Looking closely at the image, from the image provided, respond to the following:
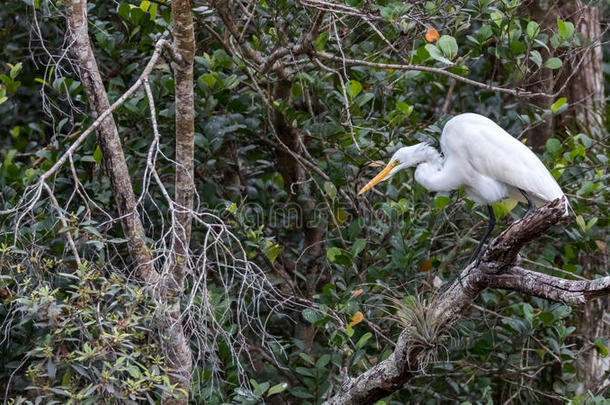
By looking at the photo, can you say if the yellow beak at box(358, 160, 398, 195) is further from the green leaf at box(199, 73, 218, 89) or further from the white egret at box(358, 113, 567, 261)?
the green leaf at box(199, 73, 218, 89)

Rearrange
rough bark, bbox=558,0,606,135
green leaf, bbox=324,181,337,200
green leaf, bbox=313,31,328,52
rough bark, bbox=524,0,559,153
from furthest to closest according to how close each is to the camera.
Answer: rough bark, bbox=558,0,606,135
rough bark, bbox=524,0,559,153
green leaf, bbox=324,181,337,200
green leaf, bbox=313,31,328,52

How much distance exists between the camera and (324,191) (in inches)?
158

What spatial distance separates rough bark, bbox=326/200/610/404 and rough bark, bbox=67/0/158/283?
3.19 ft

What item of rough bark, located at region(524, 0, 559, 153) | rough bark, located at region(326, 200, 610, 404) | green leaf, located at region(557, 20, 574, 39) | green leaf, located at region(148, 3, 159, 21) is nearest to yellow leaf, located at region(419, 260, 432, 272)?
rough bark, located at region(326, 200, 610, 404)

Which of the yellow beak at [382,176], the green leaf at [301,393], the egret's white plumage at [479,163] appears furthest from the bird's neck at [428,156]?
the green leaf at [301,393]

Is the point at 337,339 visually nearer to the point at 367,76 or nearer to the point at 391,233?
the point at 391,233

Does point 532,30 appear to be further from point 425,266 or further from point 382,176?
point 425,266

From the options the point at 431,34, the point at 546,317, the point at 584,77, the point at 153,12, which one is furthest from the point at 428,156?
the point at 584,77

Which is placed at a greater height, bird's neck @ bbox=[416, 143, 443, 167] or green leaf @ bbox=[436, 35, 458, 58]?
green leaf @ bbox=[436, 35, 458, 58]

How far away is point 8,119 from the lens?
488cm

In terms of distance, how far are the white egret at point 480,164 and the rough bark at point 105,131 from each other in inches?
51.5

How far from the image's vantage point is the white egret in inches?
143

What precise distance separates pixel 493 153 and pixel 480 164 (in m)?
0.08

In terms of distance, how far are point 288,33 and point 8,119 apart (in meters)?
1.97
